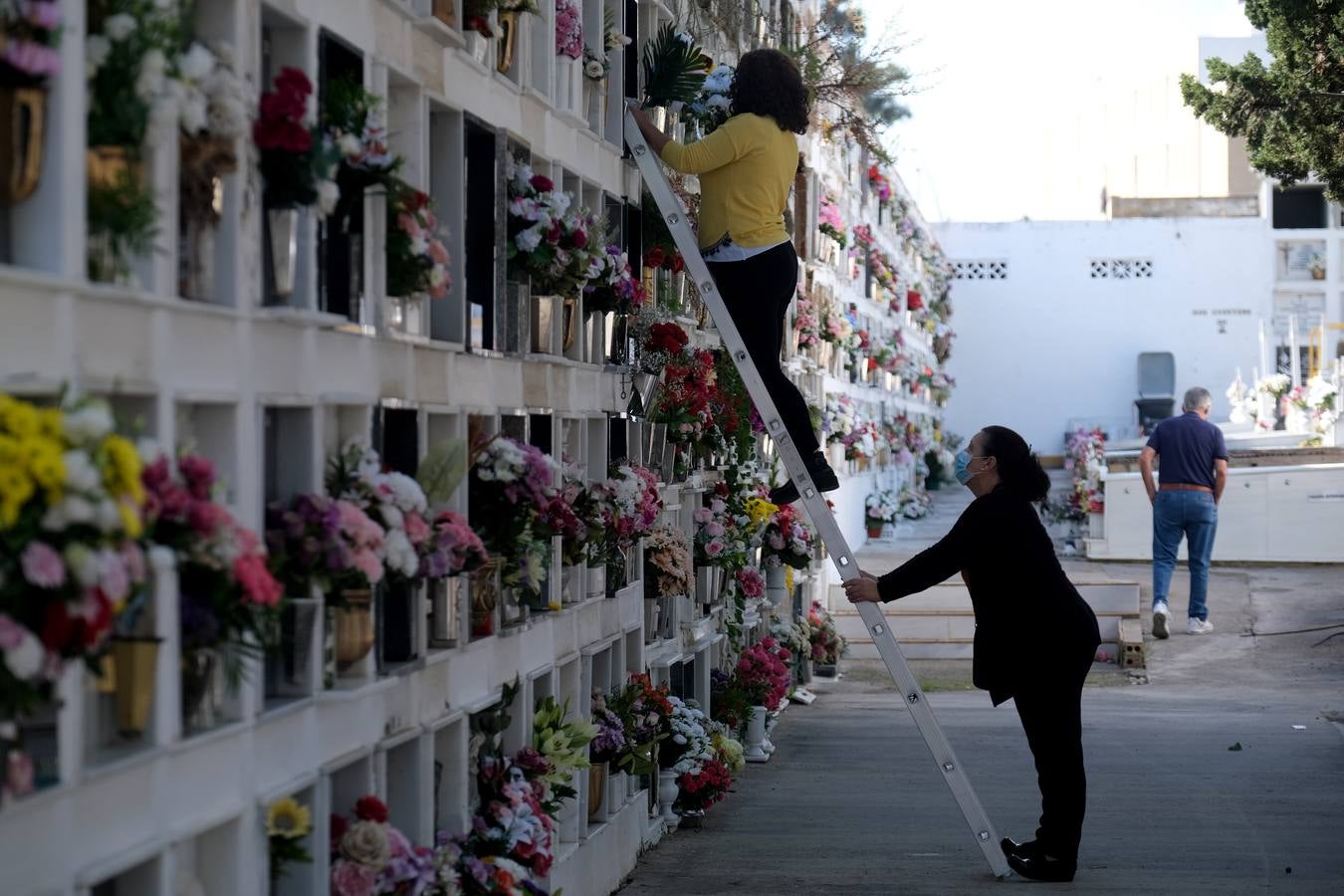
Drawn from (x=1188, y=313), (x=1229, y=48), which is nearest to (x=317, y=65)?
(x=1188, y=313)

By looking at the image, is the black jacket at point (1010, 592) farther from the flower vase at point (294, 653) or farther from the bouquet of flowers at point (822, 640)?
the bouquet of flowers at point (822, 640)

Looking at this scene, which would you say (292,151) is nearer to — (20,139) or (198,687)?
(20,139)

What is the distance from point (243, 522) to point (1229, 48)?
43.9 meters

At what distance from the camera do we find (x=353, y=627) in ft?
13.0

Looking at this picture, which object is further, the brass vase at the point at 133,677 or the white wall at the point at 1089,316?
the white wall at the point at 1089,316

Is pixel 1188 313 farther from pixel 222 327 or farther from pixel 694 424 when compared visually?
pixel 222 327

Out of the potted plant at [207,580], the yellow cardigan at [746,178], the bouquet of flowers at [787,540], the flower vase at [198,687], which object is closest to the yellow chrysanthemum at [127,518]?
the potted plant at [207,580]

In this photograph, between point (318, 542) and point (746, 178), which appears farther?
point (746, 178)

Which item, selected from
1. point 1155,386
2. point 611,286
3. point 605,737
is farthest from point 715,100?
point 1155,386

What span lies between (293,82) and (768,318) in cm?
378

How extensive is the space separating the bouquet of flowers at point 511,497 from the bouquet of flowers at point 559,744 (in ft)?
1.92

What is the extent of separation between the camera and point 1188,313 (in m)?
37.6

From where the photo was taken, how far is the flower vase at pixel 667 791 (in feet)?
25.3

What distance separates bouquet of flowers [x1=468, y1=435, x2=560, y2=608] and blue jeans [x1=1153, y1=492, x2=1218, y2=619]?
8.72m
